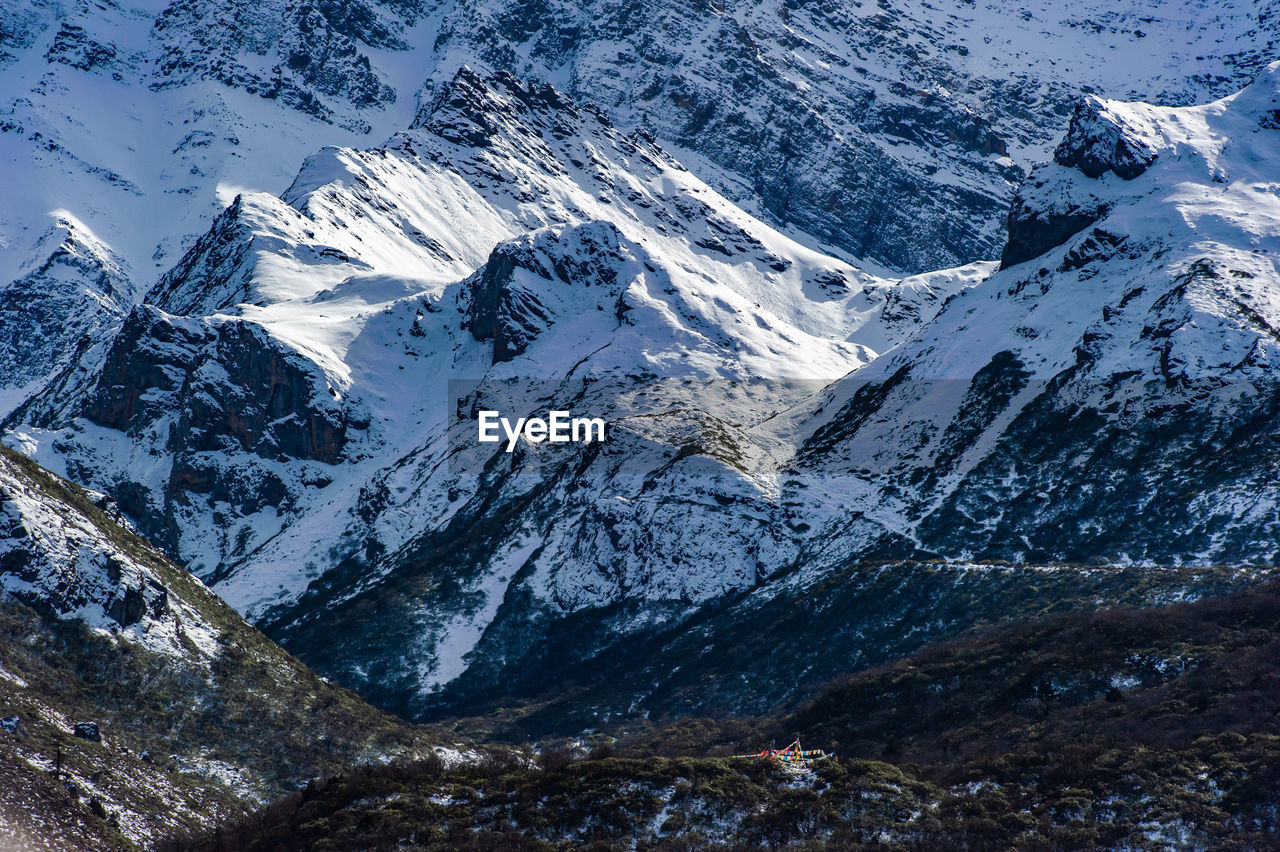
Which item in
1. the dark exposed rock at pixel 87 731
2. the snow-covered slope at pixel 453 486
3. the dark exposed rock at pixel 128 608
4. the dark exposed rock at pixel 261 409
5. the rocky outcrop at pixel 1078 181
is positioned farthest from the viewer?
the dark exposed rock at pixel 261 409

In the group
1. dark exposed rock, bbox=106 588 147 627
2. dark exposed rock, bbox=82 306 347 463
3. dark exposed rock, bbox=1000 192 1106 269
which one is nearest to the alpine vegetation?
dark exposed rock, bbox=106 588 147 627

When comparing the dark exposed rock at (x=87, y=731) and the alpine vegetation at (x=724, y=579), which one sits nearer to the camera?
the alpine vegetation at (x=724, y=579)

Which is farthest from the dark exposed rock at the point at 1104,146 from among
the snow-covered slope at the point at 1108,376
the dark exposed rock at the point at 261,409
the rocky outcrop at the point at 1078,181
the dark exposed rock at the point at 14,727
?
the dark exposed rock at the point at 14,727

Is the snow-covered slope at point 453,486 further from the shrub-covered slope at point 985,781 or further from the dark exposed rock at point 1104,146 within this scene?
the shrub-covered slope at point 985,781

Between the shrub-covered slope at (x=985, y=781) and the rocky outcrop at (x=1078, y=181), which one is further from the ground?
the rocky outcrop at (x=1078, y=181)

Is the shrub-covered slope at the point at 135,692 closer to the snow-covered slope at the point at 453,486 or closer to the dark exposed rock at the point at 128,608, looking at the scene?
the dark exposed rock at the point at 128,608

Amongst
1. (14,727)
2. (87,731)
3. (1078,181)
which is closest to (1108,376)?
(1078,181)

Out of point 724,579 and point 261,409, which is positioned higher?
point 724,579

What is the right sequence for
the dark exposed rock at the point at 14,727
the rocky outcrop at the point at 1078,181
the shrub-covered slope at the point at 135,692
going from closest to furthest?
the dark exposed rock at the point at 14,727
the shrub-covered slope at the point at 135,692
the rocky outcrop at the point at 1078,181

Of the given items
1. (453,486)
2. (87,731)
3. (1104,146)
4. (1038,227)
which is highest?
(1104,146)

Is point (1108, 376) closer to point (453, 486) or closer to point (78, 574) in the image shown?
point (453, 486)

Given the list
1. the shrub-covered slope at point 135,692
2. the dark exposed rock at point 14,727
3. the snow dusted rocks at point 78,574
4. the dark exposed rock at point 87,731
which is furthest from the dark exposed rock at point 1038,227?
the dark exposed rock at point 14,727

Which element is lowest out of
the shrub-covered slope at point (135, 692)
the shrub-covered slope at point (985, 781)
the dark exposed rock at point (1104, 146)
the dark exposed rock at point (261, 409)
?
the dark exposed rock at point (261, 409)
